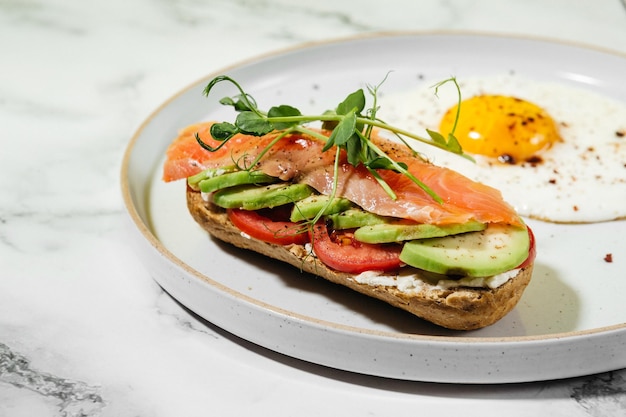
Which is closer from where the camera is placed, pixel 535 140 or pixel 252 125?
pixel 252 125

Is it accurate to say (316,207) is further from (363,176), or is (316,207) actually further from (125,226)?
(125,226)

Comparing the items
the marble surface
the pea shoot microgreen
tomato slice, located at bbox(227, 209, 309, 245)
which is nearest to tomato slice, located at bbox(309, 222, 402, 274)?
tomato slice, located at bbox(227, 209, 309, 245)

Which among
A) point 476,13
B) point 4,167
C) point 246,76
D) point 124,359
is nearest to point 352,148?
point 124,359

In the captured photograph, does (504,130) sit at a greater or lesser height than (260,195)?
greater

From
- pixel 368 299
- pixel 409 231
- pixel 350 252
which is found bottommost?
pixel 368 299

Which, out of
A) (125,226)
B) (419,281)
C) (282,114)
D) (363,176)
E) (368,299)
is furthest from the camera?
(125,226)

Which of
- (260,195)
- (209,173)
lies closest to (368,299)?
(260,195)

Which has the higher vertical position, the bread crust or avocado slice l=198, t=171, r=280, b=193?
avocado slice l=198, t=171, r=280, b=193

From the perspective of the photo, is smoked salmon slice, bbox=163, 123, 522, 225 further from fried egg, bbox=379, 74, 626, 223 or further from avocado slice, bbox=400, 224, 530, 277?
fried egg, bbox=379, 74, 626, 223

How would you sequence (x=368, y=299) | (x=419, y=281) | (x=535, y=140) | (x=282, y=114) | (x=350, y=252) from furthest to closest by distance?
(x=535, y=140) < (x=282, y=114) < (x=368, y=299) < (x=350, y=252) < (x=419, y=281)
